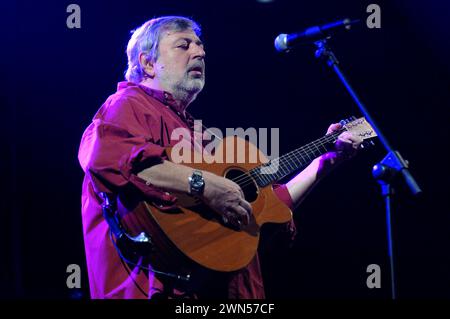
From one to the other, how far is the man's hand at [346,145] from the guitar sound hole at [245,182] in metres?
0.59

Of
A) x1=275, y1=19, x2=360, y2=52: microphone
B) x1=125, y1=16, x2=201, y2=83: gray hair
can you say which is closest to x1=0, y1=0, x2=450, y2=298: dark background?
x1=125, y1=16, x2=201, y2=83: gray hair

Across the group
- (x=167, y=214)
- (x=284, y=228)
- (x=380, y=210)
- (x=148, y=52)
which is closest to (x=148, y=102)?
(x=148, y=52)

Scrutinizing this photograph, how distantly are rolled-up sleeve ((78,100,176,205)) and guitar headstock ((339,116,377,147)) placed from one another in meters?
1.21

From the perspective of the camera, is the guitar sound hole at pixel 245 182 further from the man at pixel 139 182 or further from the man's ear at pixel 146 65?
the man's ear at pixel 146 65

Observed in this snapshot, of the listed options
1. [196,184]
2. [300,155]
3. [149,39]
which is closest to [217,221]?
[196,184]

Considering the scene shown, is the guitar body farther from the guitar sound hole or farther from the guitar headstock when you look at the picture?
the guitar headstock

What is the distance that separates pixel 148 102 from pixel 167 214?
27.9 inches

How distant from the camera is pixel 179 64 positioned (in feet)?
10.3

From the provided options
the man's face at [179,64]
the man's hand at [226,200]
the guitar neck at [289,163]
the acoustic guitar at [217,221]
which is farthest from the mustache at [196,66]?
the man's hand at [226,200]

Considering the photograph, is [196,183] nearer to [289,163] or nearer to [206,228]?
[206,228]

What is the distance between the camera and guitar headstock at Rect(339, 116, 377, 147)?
3.12 meters

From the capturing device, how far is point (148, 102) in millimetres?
2826

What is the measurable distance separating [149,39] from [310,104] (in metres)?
1.48
